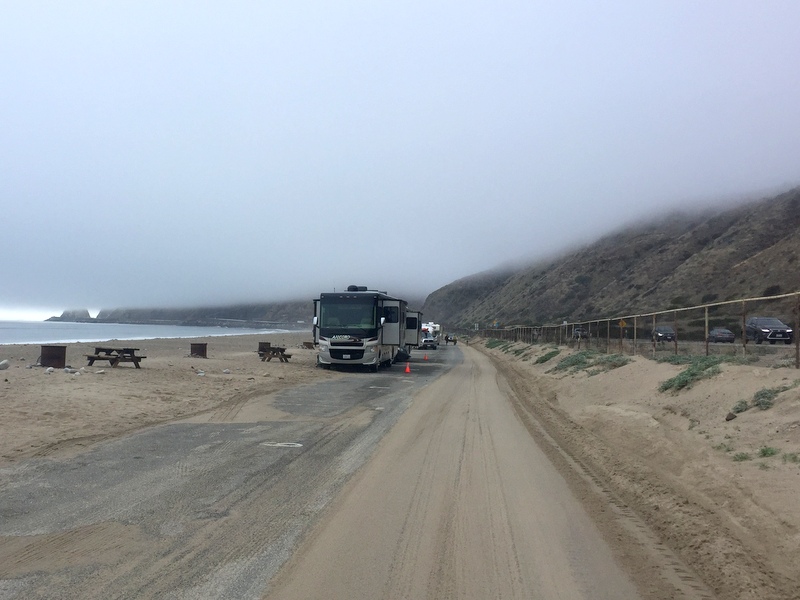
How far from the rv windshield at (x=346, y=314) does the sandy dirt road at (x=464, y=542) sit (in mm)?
17994

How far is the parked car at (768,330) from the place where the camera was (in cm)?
2417

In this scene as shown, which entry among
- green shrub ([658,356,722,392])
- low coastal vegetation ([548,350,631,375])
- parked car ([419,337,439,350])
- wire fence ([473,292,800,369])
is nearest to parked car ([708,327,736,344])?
wire fence ([473,292,800,369])

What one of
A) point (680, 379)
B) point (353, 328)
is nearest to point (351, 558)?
point (680, 379)

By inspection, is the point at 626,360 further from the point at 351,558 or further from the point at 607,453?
the point at 351,558

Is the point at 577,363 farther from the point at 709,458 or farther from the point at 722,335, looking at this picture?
the point at 709,458

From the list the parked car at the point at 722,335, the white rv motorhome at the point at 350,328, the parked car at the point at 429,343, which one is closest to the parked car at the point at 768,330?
the parked car at the point at 722,335

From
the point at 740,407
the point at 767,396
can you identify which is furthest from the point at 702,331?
the point at 767,396

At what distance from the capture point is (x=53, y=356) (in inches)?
810

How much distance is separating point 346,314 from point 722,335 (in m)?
14.9

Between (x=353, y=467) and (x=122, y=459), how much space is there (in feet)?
10.6

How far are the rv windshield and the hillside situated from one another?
3803 centimetres

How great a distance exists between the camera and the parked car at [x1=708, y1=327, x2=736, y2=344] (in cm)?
2277

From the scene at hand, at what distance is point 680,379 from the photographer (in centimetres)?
1283

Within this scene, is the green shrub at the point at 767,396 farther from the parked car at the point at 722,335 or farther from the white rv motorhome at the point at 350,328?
the white rv motorhome at the point at 350,328
